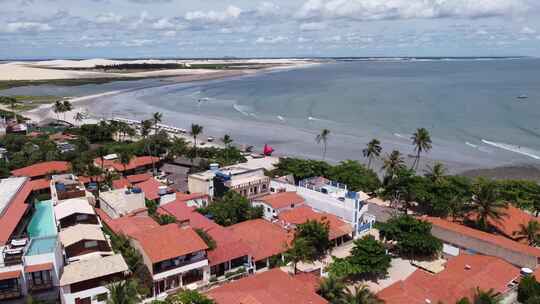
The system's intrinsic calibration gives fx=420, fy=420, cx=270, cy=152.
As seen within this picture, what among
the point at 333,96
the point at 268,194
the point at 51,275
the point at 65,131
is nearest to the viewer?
the point at 51,275

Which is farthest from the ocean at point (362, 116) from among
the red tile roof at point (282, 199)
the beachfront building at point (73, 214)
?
the beachfront building at point (73, 214)

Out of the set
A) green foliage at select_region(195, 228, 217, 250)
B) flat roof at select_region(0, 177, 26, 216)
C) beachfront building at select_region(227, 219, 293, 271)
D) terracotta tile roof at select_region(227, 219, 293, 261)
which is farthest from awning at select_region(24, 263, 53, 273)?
terracotta tile roof at select_region(227, 219, 293, 261)

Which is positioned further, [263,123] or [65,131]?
[263,123]

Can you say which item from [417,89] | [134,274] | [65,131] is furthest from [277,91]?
[134,274]

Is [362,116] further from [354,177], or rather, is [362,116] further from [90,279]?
[90,279]

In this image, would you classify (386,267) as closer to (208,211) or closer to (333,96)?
(208,211)

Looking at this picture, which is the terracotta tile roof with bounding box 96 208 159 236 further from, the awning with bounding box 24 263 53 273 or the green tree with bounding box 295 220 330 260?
the green tree with bounding box 295 220 330 260

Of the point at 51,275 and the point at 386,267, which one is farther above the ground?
the point at 51,275
